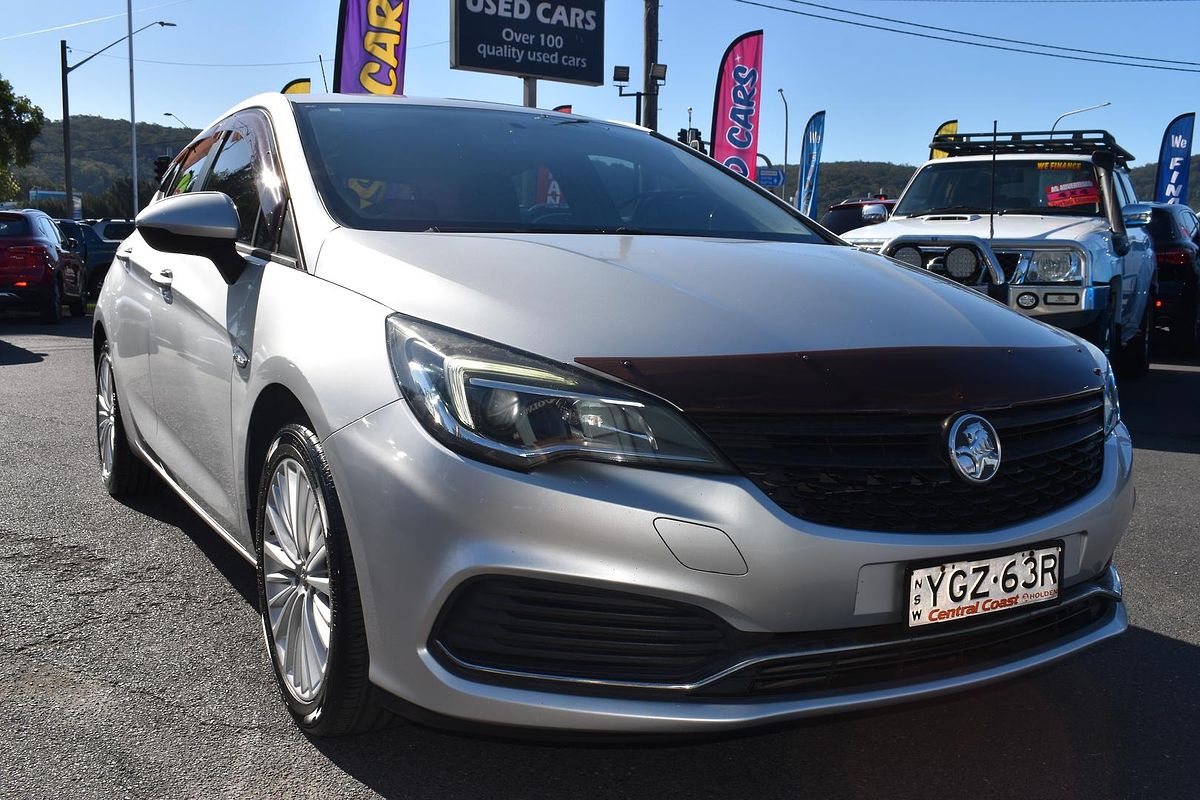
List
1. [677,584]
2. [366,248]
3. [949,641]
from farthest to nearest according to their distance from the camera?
[366,248], [949,641], [677,584]

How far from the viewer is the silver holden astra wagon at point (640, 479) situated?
205 cm

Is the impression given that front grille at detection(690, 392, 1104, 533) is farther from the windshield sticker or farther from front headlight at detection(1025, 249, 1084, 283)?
the windshield sticker

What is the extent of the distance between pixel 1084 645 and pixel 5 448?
5416mm

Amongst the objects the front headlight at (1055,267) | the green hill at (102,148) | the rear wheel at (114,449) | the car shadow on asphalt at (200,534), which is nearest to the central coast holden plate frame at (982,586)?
the car shadow on asphalt at (200,534)

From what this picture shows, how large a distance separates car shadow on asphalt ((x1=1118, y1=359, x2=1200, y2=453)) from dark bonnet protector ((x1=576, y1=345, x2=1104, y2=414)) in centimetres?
497

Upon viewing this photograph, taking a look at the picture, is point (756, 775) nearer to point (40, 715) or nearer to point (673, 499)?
point (673, 499)

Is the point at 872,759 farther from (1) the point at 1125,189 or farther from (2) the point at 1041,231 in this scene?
(1) the point at 1125,189

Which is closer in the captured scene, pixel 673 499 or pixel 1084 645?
pixel 673 499

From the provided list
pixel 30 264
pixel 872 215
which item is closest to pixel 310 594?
pixel 872 215

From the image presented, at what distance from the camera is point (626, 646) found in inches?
82.4

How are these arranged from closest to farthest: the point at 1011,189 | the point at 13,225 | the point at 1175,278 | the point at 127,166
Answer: the point at 1011,189
the point at 1175,278
the point at 13,225
the point at 127,166

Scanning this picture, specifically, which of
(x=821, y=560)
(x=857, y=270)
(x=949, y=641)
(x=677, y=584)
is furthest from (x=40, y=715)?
(x=857, y=270)

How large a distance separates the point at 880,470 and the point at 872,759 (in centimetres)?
81

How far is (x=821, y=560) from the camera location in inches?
80.7
